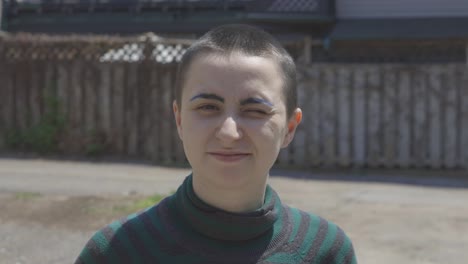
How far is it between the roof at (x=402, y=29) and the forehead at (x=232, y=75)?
11587mm

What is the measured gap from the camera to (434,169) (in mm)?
10594

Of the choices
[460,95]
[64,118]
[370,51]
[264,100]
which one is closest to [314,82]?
[460,95]

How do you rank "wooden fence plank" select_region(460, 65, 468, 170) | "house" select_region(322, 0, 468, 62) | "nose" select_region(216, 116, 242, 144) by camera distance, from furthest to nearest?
"house" select_region(322, 0, 468, 62)
"wooden fence plank" select_region(460, 65, 468, 170)
"nose" select_region(216, 116, 242, 144)

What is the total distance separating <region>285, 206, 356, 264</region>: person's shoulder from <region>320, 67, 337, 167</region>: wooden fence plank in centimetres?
894

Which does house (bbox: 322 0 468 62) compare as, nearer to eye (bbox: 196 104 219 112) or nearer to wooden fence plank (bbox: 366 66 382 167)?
wooden fence plank (bbox: 366 66 382 167)

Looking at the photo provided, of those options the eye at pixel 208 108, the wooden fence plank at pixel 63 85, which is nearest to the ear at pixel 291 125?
the eye at pixel 208 108

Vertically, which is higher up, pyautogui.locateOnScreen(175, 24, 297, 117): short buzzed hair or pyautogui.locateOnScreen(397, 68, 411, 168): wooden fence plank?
pyautogui.locateOnScreen(175, 24, 297, 117): short buzzed hair

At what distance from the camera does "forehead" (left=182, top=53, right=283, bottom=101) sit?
1.67 m

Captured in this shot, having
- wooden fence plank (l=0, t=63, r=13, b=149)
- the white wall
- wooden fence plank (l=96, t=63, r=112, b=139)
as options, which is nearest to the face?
wooden fence plank (l=96, t=63, r=112, b=139)

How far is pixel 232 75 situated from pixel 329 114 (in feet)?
30.2

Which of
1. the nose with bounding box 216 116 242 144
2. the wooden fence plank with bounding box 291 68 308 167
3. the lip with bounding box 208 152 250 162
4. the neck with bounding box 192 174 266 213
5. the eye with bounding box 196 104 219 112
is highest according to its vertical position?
the eye with bounding box 196 104 219 112

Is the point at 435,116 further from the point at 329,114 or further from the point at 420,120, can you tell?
the point at 329,114

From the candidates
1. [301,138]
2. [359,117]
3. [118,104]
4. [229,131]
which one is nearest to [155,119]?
[118,104]

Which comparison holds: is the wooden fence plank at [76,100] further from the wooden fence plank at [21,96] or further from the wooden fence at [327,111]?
the wooden fence plank at [21,96]
